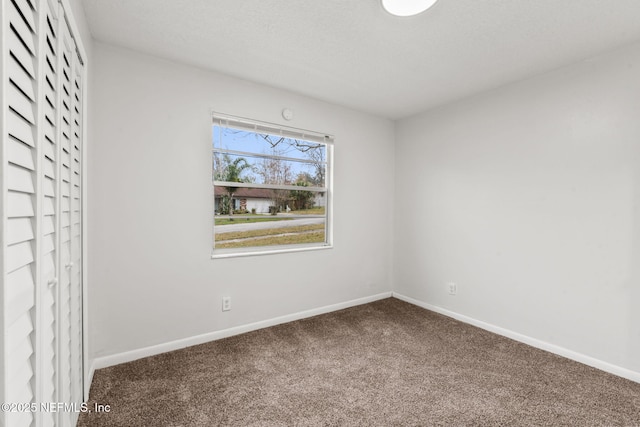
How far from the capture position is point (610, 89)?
2.18 meters

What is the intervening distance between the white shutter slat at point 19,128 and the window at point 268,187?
5.84ft

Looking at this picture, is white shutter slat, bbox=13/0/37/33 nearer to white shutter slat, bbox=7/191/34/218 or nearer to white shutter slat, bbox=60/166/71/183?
white shutter slat, bbox=7/191/34/218

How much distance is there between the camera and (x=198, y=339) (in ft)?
8.36

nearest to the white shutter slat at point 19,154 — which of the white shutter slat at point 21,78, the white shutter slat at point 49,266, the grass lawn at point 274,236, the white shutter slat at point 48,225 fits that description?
the white shutter slat at point 21,78

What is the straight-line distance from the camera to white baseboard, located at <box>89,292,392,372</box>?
219cm

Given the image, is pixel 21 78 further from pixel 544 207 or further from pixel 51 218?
pixel 544 207

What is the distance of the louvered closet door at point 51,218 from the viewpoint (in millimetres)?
1050

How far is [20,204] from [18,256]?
144 millimetres

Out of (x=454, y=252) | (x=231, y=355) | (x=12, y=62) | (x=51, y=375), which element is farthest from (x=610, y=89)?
(x=51, y=375)

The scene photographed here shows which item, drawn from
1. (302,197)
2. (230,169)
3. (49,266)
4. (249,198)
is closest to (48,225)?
(49,266)

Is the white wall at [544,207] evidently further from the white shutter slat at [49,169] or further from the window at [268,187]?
the white shutter slat at [49,169]

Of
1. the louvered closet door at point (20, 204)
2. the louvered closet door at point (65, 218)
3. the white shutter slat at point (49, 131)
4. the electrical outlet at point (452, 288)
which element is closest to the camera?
the louvered closet door at point (20, 204)

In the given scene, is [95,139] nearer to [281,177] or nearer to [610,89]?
[281,177]

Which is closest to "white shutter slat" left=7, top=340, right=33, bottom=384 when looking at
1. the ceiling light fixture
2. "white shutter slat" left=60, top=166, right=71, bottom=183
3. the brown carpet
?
"white shutter slat" left=60, top=166, right=71, bottom=183
